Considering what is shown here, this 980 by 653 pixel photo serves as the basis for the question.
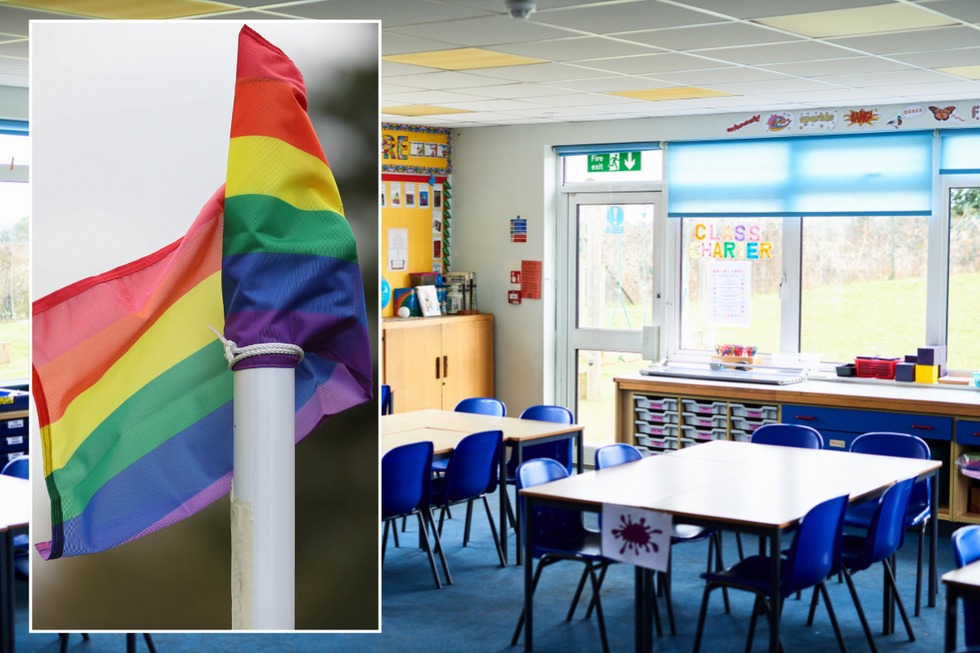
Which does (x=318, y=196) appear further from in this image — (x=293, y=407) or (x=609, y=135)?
(x=609, y=135)

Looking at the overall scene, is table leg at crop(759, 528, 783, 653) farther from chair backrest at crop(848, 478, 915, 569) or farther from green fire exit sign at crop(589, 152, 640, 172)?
green fire exit sign at crop(589, 152, 640, 172)

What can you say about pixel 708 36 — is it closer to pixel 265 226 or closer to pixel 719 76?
pixel 719 76

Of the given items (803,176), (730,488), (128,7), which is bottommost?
(730,488)

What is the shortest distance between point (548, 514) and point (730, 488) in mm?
823

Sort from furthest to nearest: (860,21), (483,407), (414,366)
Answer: (414,366) < (483,407) < (860,21)

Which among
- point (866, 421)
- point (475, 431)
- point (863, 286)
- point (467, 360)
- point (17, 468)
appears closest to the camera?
point (17, 468)

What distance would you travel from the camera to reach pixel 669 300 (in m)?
8.08

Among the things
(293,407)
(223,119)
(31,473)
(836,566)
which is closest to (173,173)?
(223,119)

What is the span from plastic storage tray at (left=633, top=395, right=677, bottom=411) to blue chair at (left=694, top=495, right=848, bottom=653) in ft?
10.7

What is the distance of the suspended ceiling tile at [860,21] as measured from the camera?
4.01 meters

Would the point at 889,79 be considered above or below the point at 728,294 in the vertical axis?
above

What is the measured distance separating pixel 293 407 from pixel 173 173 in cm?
51

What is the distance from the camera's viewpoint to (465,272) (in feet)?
29.1

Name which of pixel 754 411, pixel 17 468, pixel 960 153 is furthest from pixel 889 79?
pixel 17 468
